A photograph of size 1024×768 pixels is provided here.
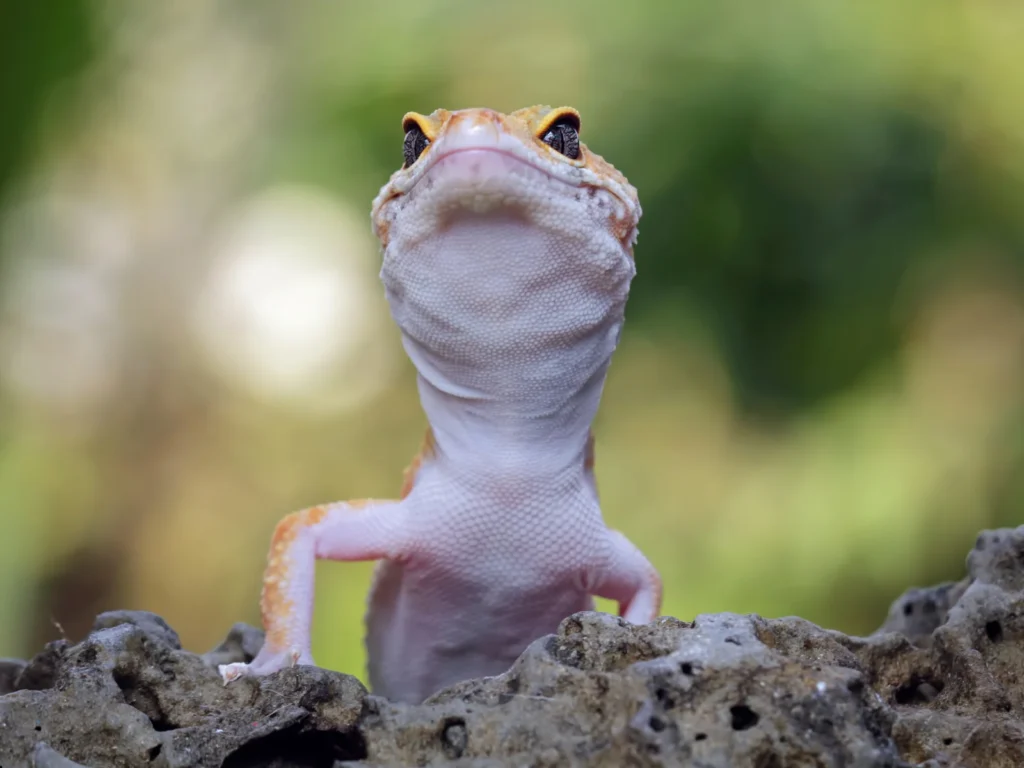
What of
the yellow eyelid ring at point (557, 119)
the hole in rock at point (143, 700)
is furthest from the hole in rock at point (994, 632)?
the hole in rock at point (143, 700)

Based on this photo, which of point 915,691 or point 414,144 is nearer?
point 915,691

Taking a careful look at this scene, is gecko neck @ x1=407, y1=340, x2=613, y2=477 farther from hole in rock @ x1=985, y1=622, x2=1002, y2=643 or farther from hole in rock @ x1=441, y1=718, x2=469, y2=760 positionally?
hole in rock @ x1=985, y1=622, x2=1002, y2=643

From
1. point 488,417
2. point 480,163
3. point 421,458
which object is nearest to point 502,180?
point 480,163

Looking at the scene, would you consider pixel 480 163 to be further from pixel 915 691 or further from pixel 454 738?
pixel 915 691

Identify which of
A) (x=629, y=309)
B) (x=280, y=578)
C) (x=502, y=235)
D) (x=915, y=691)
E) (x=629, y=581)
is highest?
→ (x=629, y=309)

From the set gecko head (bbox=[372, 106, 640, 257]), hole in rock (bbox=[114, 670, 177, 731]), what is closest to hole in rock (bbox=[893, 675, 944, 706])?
gecko head (bbox=[372, 106, 640, 257])

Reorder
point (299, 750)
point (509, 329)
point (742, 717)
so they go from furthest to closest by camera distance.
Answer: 1. point (509, 329)
2. point (299, 750)
3. point (742, 717)

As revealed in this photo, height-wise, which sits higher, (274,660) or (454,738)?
(274,660)
